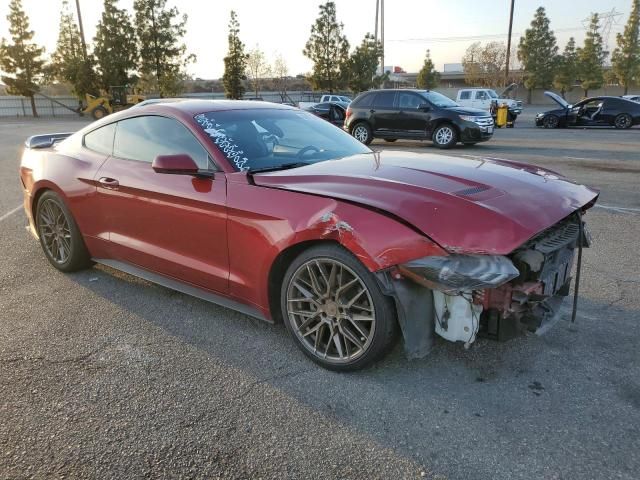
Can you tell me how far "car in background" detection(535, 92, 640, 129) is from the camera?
21.5 metres

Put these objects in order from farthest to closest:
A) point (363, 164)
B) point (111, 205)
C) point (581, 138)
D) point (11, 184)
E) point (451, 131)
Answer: point (581, 138)
point (451, 131)
point (11, 184)
point (111, 205)
point (363, 164)

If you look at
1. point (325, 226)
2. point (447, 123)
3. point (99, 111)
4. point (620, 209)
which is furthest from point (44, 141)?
point (99, 111)

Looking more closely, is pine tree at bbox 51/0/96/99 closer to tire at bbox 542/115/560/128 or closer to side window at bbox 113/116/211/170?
tire at bbox 542/115/560/128

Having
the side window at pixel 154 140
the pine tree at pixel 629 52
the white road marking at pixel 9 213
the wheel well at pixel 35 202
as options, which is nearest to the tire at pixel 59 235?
the wheel well at pixel 35 202

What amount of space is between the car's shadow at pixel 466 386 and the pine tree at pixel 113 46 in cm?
4159

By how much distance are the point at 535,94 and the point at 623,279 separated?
67090mm

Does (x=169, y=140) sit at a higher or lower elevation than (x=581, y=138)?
higher

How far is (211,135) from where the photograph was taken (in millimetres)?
3609

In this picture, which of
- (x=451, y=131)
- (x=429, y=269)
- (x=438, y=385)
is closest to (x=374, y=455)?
(x=438, y=385)

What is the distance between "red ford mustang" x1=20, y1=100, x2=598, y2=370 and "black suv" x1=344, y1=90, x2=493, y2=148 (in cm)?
1136

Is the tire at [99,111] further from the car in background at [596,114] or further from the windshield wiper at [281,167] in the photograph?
the windshield wiper at [281,167]

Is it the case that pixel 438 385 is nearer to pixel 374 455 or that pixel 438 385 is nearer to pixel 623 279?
pixel 374 455

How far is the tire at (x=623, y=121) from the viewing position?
21516mm

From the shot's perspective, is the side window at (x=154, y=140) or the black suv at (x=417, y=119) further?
the black suv at (x=417, y=119)
